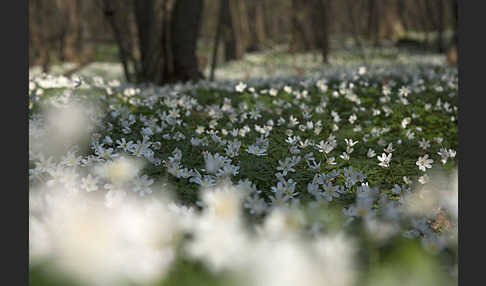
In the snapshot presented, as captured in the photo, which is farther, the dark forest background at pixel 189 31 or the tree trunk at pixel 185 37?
the dark forest background at pixel 189 31

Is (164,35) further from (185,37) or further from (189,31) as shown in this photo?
(189,31)

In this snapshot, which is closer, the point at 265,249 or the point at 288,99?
the point at 265,249

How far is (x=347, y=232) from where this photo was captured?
230cm

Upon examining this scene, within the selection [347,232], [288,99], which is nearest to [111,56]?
[288,99]

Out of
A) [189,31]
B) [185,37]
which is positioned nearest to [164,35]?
[185,37]

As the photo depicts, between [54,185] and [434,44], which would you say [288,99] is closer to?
[54,185]

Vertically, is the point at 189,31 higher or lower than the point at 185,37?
higher

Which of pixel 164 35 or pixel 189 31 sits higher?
pixel 189 31

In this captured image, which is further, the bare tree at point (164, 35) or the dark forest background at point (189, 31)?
the dark forest background at point (189, 31)

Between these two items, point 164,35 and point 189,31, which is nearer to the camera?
point 164,35

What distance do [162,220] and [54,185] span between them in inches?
50.6

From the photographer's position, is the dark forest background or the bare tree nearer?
the bare tree

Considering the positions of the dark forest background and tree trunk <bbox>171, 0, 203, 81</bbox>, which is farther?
the dark forest background

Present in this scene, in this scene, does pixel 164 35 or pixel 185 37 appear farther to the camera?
pixel 185 37
